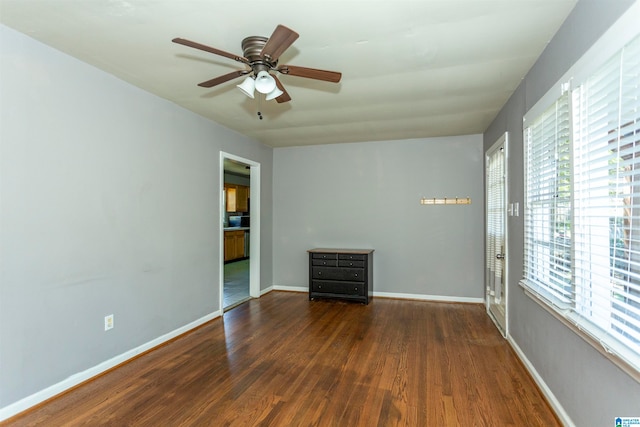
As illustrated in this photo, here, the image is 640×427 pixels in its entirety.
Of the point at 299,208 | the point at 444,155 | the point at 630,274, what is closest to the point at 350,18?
the point at 630,274

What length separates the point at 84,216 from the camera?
2.63 meters

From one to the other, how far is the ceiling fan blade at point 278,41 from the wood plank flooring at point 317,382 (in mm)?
2321

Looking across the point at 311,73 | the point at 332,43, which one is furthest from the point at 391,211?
the point at 311,73

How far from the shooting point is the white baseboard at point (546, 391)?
6.61ft

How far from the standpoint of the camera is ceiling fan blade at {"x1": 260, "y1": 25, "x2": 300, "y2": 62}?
1640 mm

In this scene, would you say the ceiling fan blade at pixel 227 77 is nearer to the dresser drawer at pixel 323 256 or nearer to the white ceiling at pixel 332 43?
the white ceiling at pixel 332 43

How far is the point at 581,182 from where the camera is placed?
72.3 inches

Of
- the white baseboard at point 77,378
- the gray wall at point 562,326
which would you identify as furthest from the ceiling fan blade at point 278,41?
the white baseboard at point 77,378

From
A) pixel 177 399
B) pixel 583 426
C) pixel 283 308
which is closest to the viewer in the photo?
pixel 583 426

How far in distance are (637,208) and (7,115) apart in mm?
3600

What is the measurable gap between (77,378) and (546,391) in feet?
11.7

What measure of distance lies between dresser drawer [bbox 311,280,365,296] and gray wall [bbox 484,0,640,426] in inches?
82.3

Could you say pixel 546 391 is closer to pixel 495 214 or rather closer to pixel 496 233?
pixel 496 233

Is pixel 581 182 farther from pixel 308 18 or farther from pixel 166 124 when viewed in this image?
pixel 166 124
